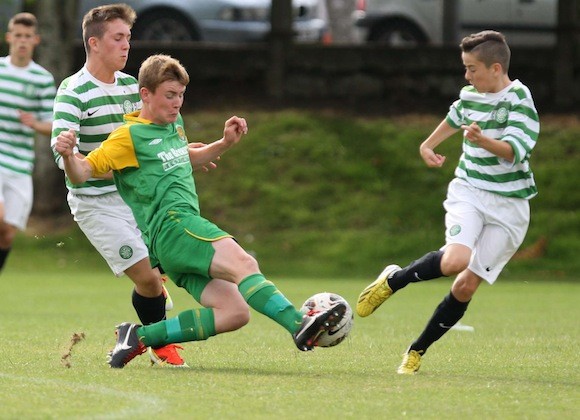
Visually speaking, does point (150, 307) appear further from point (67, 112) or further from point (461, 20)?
point (461, 20)

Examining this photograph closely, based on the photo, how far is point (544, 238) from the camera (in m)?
15.8

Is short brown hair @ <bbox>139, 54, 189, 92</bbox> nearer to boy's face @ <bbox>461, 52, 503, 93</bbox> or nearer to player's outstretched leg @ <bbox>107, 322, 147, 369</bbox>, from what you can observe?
player's outstretched leg @ <bbox>107, 322, 147, 369</bbox>

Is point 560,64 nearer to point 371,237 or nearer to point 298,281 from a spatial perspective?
point 371,237

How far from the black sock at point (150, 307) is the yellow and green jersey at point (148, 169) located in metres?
0.68

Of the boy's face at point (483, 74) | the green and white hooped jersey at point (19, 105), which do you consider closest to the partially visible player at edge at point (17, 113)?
the green and white hooped jersey at point (19, 105)

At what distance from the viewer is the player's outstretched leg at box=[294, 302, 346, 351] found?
19.9ft

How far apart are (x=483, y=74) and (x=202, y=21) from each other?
12071mm

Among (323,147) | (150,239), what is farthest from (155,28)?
(150,239)

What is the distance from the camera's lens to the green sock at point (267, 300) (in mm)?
6266

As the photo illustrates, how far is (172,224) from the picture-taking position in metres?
6.45

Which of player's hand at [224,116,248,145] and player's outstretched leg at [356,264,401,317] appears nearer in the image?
player's hand at [224,116,248,145]

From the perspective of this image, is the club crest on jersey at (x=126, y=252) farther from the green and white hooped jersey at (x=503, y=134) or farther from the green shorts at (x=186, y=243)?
the green and white hooped jersey at (x=503, y=134)

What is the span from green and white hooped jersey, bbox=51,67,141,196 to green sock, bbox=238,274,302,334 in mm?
1377

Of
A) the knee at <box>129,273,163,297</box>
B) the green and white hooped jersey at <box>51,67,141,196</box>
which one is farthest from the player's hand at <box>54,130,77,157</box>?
the knee at <box>129,273,163,297</box>
